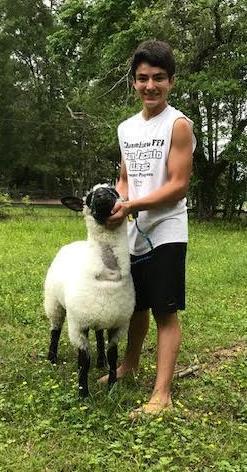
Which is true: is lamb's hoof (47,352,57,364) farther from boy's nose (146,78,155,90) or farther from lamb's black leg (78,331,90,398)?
boy's nose (146,78,155,90)

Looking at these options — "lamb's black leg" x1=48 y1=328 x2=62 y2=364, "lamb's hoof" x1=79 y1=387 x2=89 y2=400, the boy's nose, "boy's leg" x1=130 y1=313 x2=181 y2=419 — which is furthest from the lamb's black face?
"lamb's black leg" x1=48 y1=328 x2=62 y2=364

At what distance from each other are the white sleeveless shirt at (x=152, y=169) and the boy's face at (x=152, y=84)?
0.33 ft

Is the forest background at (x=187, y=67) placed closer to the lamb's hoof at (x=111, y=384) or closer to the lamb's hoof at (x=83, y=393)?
the lamb's hoof at (x=111, y=384)

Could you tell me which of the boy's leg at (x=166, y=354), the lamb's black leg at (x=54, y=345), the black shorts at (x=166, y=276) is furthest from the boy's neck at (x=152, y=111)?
the lamb's black leg at (x=54, y=345)

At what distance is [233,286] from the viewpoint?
30.7 feet

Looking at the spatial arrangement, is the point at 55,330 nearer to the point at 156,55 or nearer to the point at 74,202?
the point at 74,202

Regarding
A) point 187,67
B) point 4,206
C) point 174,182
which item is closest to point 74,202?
point 174,182

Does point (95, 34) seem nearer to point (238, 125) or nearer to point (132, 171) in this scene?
point (238, 125)

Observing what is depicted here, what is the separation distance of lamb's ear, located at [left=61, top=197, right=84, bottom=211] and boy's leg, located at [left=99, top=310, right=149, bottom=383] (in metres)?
1.02

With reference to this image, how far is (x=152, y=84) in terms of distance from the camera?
13.6 ft

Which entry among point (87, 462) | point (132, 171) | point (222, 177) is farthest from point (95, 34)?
point (87, 462)

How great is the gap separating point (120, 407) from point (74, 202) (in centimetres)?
146

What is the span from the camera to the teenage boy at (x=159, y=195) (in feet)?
13.5

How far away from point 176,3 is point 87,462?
17.7 metres
